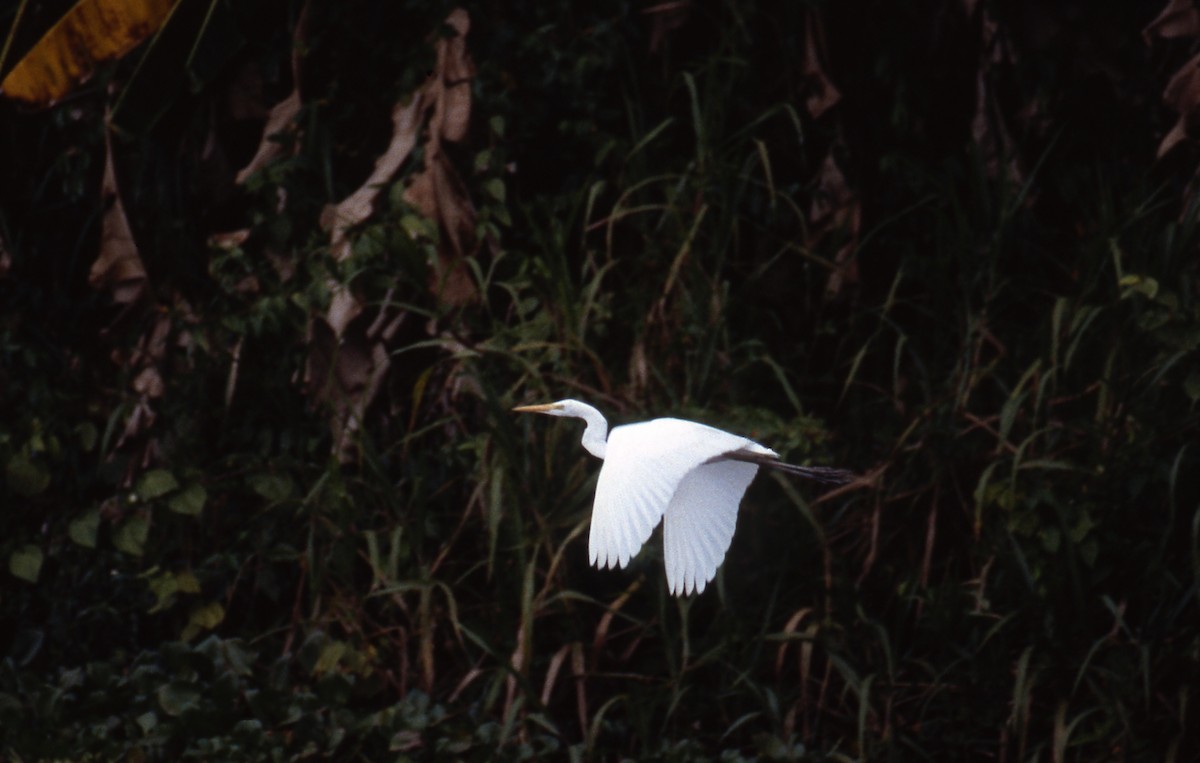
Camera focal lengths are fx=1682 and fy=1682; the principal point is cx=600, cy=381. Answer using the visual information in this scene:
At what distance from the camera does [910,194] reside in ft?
15.0

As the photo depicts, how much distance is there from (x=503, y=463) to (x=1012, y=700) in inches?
47.0

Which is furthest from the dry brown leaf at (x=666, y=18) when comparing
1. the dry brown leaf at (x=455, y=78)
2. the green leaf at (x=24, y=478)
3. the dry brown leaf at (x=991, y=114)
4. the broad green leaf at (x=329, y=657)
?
the green leaf at (x=24, y=478)

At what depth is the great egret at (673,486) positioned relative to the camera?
228 centimetres

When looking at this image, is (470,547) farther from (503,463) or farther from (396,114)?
(396,114)

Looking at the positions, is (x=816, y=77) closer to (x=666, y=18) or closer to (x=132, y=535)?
→ (x=666, y=18)

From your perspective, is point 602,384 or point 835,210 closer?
point 602,384

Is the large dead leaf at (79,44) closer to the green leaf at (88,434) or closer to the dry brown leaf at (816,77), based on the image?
the green leaf at (88,434)

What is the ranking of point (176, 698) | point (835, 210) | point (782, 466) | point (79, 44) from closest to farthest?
point (782, 466) < point (79, 44) < point (176, 698) < point (835, 210)

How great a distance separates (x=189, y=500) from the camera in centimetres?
407

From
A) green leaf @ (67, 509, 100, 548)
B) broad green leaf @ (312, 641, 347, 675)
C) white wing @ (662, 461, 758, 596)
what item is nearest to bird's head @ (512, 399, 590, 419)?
white wing @ (662, 461, 758, 596)

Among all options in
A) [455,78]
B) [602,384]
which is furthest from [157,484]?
[455,78]

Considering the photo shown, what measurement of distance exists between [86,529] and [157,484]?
225 millimetres

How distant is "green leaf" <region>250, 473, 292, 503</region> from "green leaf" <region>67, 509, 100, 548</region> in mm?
409

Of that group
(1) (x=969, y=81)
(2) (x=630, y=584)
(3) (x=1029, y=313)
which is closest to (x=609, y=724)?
(2) (x=630, y=584)
